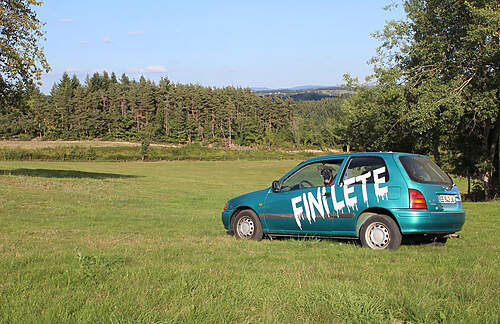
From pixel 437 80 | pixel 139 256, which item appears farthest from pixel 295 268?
pixel 437 80

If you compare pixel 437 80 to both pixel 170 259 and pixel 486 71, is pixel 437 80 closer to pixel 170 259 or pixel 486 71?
pixel 486 71

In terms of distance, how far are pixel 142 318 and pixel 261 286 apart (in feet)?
4.84

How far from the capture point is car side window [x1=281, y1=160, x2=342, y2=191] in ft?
30.5

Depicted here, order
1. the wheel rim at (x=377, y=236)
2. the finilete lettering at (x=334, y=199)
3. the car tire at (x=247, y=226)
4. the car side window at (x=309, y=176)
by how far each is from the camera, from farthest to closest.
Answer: the car tire at (x=247, y=226) → the car side window at (x=309, y=176) → the finilete lettering at (x=334, y=199) → the wheel rim at (x=377, y=236)

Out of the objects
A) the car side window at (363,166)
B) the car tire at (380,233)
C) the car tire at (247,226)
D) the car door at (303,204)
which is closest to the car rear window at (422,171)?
the car side window at (363,166)

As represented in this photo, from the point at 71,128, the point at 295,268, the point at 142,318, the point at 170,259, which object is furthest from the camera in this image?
the point at 71,128

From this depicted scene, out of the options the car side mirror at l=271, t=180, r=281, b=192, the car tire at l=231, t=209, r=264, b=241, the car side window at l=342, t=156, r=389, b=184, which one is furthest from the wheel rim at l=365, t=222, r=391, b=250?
the car tire at l=231, t=209, r=264, b=241

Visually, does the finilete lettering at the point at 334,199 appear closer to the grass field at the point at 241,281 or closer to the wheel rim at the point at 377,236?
the wheel rim at the point at 377,236

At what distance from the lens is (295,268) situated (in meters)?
6.20

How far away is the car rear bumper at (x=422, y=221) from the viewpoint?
789 cm

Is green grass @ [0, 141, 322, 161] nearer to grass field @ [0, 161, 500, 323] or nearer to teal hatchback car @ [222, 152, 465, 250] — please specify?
teal hatchback car @ [222, 152, 465, 250]

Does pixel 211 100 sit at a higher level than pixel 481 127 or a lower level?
higher

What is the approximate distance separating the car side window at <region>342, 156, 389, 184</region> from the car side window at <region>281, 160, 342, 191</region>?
359 millimetres

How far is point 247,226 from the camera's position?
10039 mm
